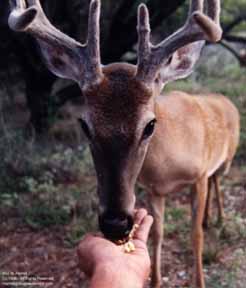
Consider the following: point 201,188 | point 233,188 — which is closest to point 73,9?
point 233,188

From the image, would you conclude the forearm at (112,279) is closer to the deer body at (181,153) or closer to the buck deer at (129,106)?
the buck deer at (129,106)

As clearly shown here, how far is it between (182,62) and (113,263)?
184 centimetres

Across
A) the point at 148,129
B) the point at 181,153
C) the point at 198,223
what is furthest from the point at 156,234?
the point at 148,129

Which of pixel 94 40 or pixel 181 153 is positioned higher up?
pixel 94 40

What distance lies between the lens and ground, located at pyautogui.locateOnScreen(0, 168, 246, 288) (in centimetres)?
522

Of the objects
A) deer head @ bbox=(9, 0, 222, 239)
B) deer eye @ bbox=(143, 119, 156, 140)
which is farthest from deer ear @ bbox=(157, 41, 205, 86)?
deer eye @ bbox=(143, 119, 156, 140)

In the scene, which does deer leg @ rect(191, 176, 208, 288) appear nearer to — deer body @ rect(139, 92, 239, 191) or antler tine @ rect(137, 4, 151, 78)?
deer body @ rect(139, 92, 239, 191)

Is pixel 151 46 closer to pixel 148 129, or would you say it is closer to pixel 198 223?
pixel 148 129

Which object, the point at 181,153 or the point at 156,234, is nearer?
the point at 181,153

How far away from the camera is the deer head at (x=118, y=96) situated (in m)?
3.32

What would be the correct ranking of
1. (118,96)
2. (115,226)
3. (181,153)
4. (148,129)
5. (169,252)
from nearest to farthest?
(115,226)
(118,96)
(148,129)
(181,153)
(169,252)

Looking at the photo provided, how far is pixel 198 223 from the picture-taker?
16.8ft

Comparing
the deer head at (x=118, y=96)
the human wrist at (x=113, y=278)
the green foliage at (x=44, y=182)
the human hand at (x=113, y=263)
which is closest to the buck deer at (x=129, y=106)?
the deer head at (x=118, y=96)

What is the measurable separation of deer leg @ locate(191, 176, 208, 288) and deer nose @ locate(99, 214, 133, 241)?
67.5 inches
